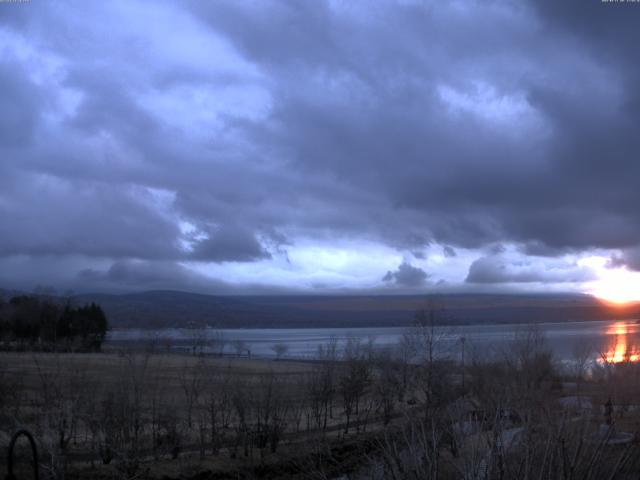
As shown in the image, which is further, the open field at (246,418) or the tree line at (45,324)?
the tree line at (45,324)

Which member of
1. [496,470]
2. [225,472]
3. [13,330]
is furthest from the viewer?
[13,330]

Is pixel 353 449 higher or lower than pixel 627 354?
lower

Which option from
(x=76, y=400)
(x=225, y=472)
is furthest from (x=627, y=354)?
(x=76, y=400)

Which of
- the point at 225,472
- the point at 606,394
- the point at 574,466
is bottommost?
the point at 225,472

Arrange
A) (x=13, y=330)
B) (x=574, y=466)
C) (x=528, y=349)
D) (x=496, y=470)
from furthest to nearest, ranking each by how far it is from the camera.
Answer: (x=13, y=330), (x=528, y=349), (x=496, y=470), (x=574, y=466)

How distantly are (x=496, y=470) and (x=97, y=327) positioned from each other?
144 m

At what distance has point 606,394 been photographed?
43.8 m

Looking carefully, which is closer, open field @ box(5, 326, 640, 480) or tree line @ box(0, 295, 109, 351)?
open field @ box(5, 326, 640, 480)

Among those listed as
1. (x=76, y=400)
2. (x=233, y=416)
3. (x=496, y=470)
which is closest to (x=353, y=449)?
(x=233, y=416)

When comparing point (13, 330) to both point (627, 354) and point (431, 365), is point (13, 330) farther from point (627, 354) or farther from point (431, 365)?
point (627, 354)

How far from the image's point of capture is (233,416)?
45.6 m

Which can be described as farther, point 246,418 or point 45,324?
point 45,324

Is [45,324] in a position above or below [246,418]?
above

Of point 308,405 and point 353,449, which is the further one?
point 308,405
